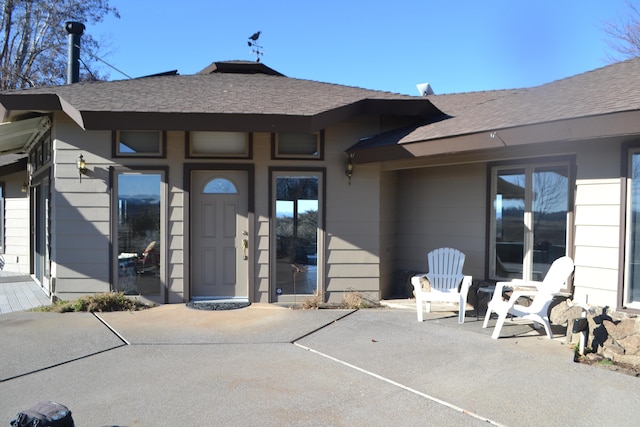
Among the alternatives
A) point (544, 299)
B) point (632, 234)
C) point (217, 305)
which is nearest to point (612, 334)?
point (544, 299)

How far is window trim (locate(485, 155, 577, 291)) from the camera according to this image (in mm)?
5930

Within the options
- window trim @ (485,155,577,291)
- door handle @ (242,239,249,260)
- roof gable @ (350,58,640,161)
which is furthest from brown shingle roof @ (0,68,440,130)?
door handle @ (242,239,249,260)

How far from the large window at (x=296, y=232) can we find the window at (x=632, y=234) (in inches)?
163

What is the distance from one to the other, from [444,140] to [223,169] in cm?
340

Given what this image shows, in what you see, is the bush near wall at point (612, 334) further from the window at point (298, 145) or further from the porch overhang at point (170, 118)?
the window at point (298, 145)

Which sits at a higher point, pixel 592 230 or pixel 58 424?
pixel 592 230

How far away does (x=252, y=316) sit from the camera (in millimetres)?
6590

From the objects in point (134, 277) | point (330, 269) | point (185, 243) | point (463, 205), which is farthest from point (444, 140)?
point (134, 277)

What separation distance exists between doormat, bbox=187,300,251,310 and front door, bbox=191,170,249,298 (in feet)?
0.69

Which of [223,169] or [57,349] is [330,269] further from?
[57,349]

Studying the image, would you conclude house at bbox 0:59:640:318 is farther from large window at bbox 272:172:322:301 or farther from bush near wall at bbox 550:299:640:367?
bush near wall at bbox 550:299:640:367

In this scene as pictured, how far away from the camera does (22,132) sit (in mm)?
8586

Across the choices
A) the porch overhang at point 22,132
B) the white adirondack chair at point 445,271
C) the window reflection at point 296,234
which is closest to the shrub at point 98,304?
the window reflection at point 296,234

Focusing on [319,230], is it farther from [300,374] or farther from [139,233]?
[300,374]
